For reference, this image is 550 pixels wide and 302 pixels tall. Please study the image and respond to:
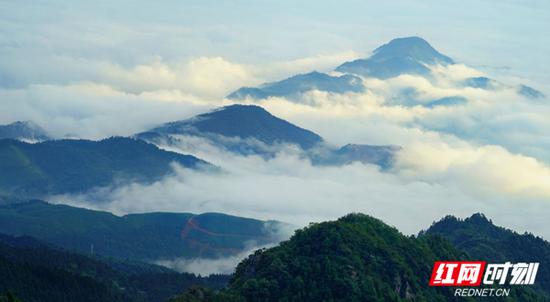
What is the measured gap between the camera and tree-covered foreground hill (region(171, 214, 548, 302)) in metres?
151

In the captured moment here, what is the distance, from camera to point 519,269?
150875 millimetres

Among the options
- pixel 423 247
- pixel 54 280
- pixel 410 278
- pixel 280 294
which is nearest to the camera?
pixel 280 294

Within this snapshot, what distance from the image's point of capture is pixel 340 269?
154875mm

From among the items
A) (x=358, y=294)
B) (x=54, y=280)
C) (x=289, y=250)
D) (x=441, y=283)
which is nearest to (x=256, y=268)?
(x=289, y=250)

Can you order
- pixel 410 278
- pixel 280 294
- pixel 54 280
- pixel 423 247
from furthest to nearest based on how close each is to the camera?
pixel 54 280 → pixel 423 247 → pixel 410 278 → pixel 280 294

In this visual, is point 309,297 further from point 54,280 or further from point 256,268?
point 54,280

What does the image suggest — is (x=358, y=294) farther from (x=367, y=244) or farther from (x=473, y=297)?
(x=473, y=297)

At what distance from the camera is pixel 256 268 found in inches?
6280

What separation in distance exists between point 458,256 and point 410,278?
26.5 m

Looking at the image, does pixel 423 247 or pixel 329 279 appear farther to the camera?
pixel 423 247

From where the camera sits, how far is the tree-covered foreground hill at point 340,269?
15062 cm

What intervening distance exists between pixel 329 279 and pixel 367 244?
12.4 metres

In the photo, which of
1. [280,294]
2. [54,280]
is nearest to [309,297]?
[280,294]

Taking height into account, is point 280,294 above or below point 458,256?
below
